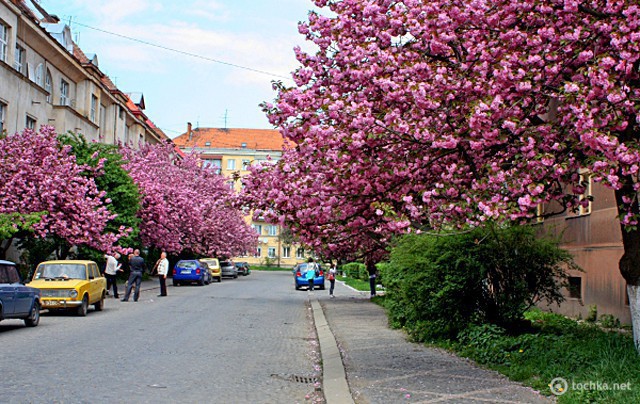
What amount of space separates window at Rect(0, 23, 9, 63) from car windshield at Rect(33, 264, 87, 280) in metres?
13.7

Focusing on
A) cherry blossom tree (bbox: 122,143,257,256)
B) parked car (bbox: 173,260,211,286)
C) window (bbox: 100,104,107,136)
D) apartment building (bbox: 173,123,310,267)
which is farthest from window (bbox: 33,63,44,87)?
apartment building (bbox: 173,123,310,267)

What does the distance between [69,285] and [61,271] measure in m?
1.11

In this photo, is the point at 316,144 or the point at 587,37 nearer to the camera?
the point at 587,37

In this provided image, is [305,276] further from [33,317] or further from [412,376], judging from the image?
[412,376]

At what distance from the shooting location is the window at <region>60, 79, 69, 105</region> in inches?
1517

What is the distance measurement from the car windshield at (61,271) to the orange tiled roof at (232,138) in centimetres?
9085

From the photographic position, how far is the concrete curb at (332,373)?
794cm

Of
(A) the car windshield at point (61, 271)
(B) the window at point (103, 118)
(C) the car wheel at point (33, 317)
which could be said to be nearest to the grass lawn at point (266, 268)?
(B) the window at point (103, 118)

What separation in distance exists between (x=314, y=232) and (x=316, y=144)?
407 cm

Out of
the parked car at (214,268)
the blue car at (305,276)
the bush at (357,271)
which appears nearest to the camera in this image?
the blue car at (305,276)

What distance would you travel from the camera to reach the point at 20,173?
25406 millimetres

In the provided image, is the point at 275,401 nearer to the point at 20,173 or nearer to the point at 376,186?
the point at 376,186

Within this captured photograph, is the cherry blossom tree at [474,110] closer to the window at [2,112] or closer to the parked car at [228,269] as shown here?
the window at [2,112]

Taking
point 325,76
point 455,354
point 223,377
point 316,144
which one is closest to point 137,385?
point 223,377
